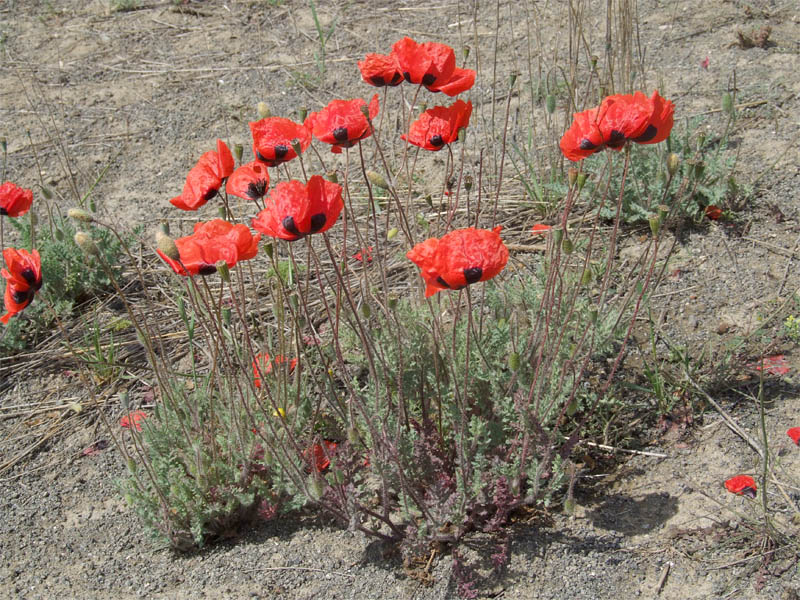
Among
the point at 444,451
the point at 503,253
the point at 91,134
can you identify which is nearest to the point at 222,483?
the point at 444,451

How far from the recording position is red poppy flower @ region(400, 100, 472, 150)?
2.13 metres

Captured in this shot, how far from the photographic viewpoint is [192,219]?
3.83 meters

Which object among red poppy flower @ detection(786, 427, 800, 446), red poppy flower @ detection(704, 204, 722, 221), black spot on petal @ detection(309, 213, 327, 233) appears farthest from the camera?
red poppy flower @ detection(704, 204, 722, 221)

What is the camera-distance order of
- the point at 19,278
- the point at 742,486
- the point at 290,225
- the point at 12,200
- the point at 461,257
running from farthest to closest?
the point at 12,200 < the point at 742,486 < the point at 19,278 < the point at 290,225 < the point at 461,257

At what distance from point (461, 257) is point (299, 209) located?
0.37 meters

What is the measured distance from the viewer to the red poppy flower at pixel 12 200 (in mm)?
2574

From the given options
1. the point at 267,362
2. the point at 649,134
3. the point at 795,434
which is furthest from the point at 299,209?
the point at 795,434

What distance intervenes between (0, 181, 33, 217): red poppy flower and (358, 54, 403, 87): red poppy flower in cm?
117

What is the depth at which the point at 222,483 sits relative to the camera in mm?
2400

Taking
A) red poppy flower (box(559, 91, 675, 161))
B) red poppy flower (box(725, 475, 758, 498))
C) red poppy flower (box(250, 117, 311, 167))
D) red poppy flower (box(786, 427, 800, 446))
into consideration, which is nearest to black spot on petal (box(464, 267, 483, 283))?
red poppy flower (box(559, 91, 675, 161))

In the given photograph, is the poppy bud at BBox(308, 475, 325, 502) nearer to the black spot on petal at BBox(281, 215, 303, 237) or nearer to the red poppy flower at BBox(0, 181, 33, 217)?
the black spot on petal at BBox(281, 215, 303, 237)

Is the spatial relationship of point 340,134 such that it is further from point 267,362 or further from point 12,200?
point 12,200

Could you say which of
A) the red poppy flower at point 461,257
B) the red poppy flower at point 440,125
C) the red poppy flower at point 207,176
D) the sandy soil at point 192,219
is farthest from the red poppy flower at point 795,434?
the red poppy flower at point 207,176

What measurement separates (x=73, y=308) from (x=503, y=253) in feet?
7.51
